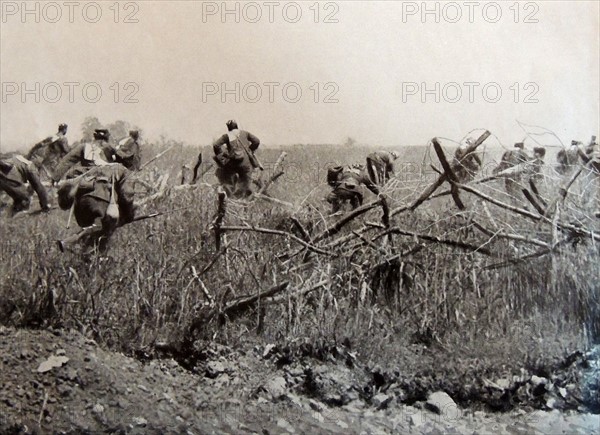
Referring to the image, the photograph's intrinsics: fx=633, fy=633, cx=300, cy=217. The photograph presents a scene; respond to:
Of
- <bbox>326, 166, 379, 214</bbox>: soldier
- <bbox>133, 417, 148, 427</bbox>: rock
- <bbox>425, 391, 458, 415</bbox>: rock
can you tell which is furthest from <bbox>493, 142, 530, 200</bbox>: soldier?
<bbox>133, 417, 148, 427</bbox>: rock

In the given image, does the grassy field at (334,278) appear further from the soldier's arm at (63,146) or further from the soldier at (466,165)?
the soldier's arm at (63,146)

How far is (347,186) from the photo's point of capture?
3406 mm

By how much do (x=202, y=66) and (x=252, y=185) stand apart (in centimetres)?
71

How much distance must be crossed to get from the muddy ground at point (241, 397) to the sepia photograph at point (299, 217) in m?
0.01

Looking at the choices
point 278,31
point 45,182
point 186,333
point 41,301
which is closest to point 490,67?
point 278,31

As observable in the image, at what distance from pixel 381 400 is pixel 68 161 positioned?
6.90 ft

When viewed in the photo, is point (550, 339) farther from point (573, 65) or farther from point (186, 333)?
point (186, 333)

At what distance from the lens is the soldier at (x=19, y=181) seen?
3.45m

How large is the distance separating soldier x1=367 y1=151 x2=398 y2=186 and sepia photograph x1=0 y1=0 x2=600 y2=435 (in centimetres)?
1

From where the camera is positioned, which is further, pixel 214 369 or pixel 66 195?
pixel 66 195

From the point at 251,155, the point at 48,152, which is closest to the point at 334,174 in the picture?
the point at 251,155

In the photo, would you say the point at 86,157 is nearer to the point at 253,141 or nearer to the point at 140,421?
the point at 253,141

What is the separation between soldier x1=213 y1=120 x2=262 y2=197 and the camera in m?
3.39

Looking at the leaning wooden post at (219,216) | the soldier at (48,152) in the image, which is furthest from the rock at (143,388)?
the soldier at (48,152)
